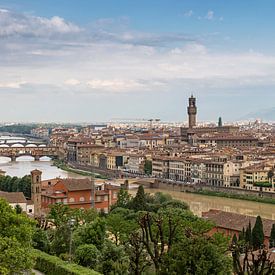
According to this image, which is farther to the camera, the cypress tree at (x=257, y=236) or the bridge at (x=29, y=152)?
the bridge at (x=29, y=152)

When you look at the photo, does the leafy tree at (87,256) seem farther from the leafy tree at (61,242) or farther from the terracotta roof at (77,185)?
the terracotta roof at (77,185)

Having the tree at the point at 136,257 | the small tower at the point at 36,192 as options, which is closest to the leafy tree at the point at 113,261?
the tree at the point at 136,257

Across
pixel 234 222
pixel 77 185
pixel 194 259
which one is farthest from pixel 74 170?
pixel 194 259

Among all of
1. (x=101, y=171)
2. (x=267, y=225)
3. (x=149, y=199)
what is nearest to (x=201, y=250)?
(x=267, y=225)

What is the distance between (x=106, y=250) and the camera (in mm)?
8789

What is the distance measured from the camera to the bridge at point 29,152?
45719 mm

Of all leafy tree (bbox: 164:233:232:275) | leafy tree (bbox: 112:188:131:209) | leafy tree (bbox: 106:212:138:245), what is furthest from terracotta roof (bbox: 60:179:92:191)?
leafy tree (bbox: 164:233:232:275)

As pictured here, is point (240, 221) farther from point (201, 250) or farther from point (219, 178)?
point (219, 178)

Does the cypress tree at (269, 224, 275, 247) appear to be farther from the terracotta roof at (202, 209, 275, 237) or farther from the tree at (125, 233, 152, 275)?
the tree at (125, 233, 152, 275)

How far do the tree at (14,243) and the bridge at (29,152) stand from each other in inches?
1511

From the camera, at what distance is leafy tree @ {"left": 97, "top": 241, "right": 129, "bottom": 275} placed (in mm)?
8078

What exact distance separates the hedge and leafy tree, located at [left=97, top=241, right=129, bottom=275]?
2.35ft

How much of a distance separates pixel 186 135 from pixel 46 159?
11.1 m

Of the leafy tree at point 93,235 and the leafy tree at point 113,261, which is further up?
the leafy tree at point 93,235
